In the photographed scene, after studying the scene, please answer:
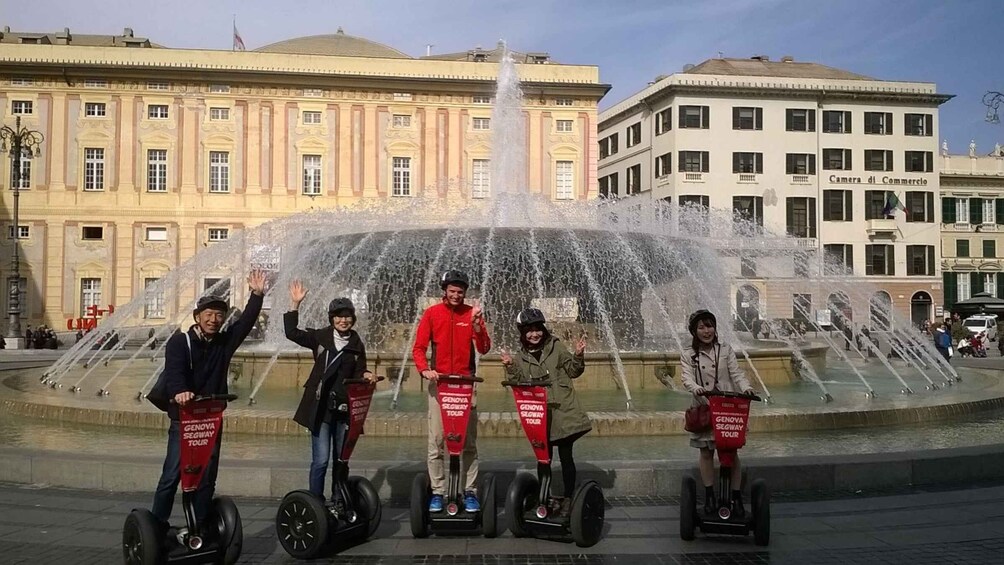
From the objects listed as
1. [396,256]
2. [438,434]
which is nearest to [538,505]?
[438,434]

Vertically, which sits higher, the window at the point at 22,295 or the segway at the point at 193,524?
the window at the point at 22,295

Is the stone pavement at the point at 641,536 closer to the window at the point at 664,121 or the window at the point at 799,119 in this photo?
the window at the point at 664,121

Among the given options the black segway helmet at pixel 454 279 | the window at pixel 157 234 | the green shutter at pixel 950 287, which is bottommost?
the black segway helmet at pixel 454 279

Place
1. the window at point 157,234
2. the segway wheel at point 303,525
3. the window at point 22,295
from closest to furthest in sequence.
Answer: the segway wheel at point 303,525 < the window at point 22,295 < the window at point 157,234

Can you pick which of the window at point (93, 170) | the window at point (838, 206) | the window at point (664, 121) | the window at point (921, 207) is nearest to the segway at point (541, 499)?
the window at point (93, 170)

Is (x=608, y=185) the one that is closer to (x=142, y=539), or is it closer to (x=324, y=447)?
(x=324, y=447)

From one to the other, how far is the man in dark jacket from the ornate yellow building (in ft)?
142

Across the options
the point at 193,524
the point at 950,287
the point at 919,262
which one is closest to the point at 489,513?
the point at 193,524

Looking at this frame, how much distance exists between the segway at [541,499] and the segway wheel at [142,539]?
2.12m

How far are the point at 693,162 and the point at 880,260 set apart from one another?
13.9m

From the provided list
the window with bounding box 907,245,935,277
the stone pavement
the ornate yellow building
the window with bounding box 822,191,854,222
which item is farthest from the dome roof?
the stone pavement

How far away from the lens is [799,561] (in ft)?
18.0

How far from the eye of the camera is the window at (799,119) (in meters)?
57.2

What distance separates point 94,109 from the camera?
159 ft
